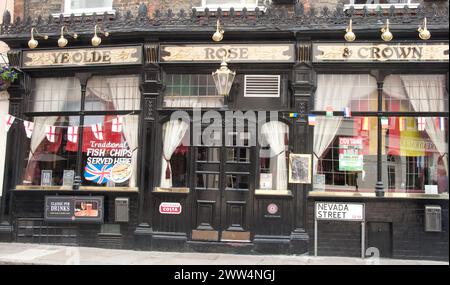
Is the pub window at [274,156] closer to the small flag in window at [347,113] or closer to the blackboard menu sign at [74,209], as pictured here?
the small flag in window at [347,113]

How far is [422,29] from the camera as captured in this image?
9.82m

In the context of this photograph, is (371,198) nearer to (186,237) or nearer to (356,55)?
(356,55)

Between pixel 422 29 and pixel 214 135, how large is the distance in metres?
4.94

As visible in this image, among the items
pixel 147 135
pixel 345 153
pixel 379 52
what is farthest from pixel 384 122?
pixel 147 135

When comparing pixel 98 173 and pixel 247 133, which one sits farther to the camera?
pixel 98 173

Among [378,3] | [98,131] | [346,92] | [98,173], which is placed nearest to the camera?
[346,92]

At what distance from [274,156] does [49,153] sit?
17.9ft

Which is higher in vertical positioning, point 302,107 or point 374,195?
point 302,107

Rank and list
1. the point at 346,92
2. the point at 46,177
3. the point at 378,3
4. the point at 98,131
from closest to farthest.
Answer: the point at 346,92 → the point at 378,3 → the point at 98,131 → the point at 46,177

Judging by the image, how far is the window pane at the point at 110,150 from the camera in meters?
11.0

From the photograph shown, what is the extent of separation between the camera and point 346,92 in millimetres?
10469

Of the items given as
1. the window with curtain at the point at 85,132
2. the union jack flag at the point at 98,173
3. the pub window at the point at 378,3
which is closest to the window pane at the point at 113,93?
the window with curtain at the point at 85,132

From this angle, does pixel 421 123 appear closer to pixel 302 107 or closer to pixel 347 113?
pixel 347 113

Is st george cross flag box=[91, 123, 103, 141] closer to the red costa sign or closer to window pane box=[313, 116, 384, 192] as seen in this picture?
the red costa sign
